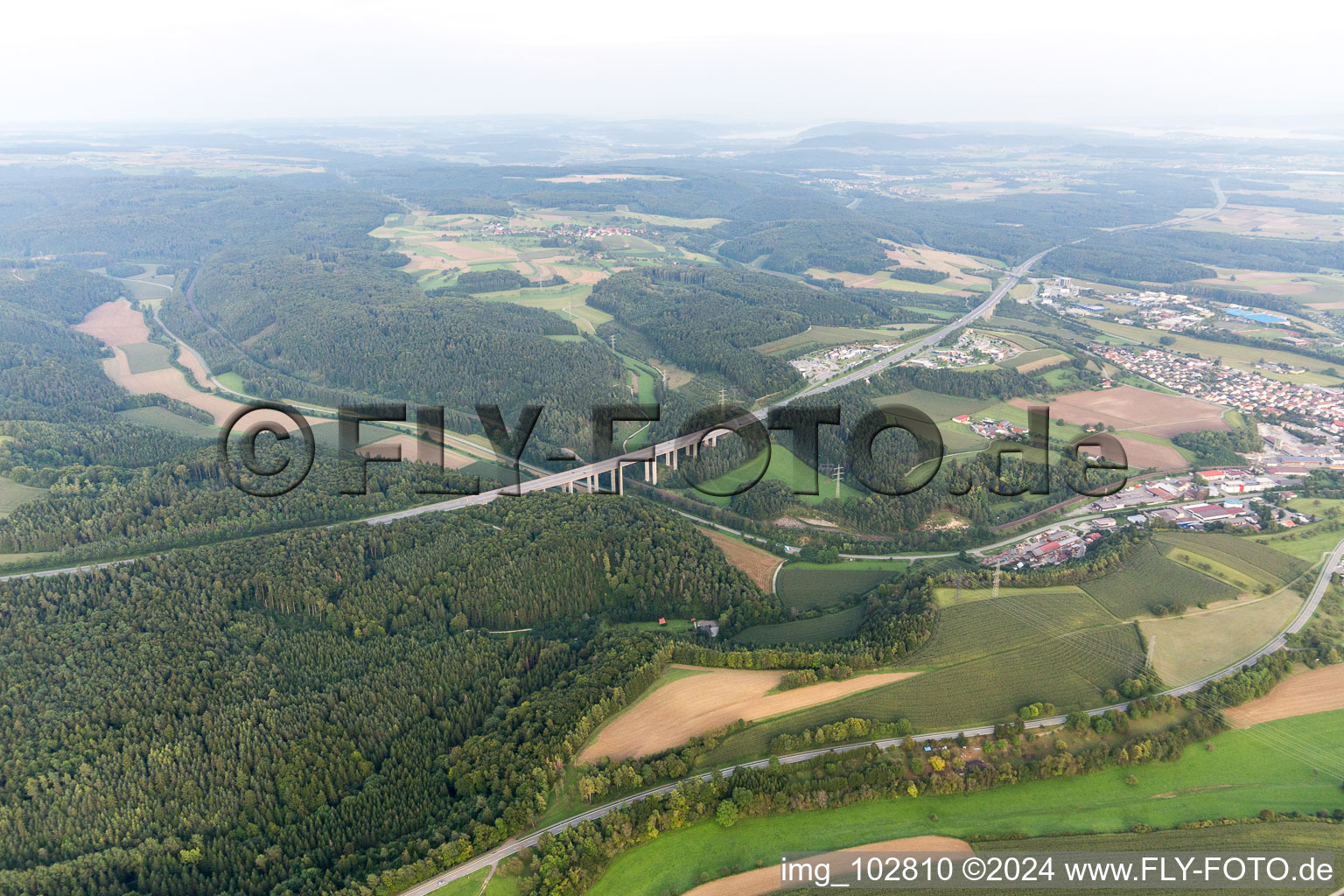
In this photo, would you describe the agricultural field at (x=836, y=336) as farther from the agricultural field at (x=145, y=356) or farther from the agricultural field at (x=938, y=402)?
the agricultural field at (x=145, y=356)

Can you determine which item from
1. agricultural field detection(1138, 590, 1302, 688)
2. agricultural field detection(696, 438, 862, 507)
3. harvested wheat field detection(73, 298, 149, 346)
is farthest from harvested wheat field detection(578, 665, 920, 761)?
harvested wheat field detection(73, 298, 149, 346)

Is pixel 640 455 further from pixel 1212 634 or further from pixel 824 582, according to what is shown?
pixel 1212 634

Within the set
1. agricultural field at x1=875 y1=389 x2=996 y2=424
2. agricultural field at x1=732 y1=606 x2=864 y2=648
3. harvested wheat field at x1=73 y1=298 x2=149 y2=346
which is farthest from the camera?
harvested wheat field at x1=73 y1=298 x2=149 y2=346

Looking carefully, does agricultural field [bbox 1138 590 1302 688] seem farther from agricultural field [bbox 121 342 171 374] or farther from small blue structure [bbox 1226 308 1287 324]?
agricultural field [bbox 121 342 171 374]

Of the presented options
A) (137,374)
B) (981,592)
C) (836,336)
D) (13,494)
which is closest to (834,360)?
(836,336)

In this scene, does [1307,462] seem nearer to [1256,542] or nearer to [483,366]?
[1256,542]

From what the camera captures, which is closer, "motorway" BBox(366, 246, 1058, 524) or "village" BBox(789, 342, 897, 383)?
"motorway" BBox(366, 246, 1058, 524)

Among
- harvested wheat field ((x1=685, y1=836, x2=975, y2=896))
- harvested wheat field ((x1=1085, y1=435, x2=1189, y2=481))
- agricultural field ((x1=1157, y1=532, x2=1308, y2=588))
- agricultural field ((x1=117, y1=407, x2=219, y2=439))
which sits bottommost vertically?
harvested wheat field ((x1=685, y1=836, x2=975, y2=896))

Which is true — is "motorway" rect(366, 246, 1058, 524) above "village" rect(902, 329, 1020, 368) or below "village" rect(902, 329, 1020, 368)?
below
